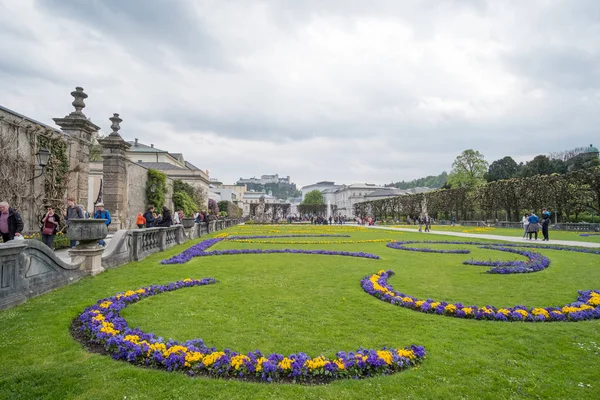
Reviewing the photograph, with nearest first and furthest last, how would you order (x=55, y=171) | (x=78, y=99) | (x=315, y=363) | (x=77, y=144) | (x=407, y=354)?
(x=315, y=363) < (x=407, y=354) < (x=55, y=171) < (x=78, y=99) < (x=77, y=144)

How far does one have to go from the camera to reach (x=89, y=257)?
8.60 metres

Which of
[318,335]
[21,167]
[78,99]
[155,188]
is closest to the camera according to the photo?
[318,335]

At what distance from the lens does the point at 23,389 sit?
128 inches

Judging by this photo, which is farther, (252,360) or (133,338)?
(133,338)

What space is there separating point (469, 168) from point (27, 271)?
229ft

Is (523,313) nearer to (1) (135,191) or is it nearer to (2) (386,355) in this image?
(2) (386,355)

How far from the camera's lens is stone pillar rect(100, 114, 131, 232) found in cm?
1628

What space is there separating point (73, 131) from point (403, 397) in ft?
53.2

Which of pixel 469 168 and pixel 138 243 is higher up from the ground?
pixel 469 168

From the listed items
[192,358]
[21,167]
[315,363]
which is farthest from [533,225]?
[21,167]

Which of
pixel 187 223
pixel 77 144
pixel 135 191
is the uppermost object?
pixel 77 144

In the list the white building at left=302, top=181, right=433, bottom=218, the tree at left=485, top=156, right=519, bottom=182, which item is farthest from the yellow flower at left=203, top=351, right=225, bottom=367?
the white building at left=302, top=181, right=433, bottom=218

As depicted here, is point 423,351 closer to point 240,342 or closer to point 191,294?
point 240,342

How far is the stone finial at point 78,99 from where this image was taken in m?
14.2
